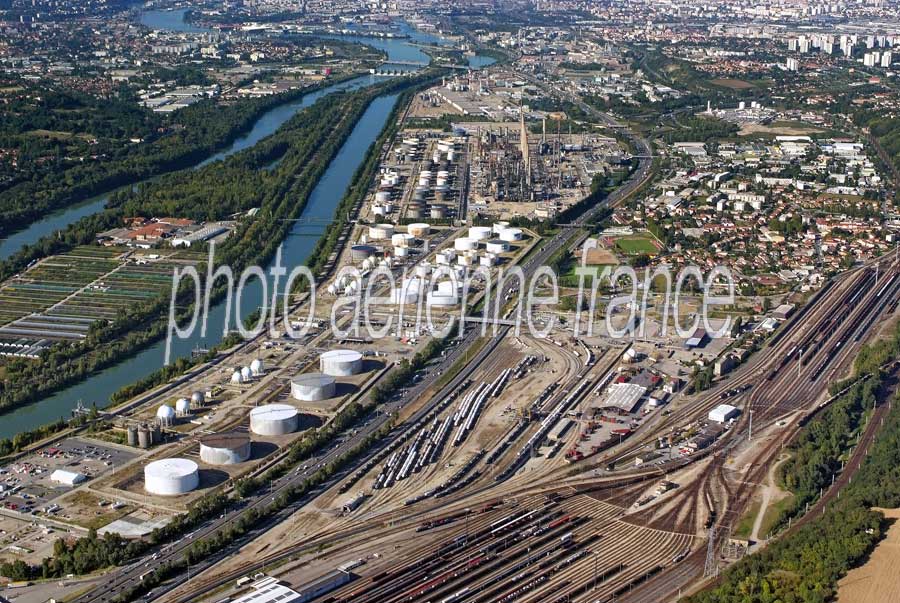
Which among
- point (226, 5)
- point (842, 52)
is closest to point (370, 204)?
point (842, 52)

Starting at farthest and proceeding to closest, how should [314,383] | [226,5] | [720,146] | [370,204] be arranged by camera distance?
1. [226,5]
2. [720,146]
3. [370,204]
4. [314,383]

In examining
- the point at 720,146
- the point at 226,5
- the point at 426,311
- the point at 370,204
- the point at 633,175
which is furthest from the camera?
the point at 226,5

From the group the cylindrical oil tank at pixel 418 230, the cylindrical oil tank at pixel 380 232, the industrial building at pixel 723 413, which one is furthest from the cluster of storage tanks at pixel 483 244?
the industrial building at pixel 723 413

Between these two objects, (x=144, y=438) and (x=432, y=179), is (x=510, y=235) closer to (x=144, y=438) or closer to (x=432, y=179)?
(x=432, y=179)

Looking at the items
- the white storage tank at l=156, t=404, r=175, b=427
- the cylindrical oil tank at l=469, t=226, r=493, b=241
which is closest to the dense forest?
the cylindrical oil tank at l=469, t=226, r=493, b=241

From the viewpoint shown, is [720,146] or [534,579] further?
[720,146]

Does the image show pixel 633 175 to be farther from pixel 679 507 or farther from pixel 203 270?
pixel 679 507

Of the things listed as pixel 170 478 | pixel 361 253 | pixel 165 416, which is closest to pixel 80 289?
pixel 361 253

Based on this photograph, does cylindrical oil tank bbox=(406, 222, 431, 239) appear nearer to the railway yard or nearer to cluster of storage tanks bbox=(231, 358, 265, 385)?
the railway yard
